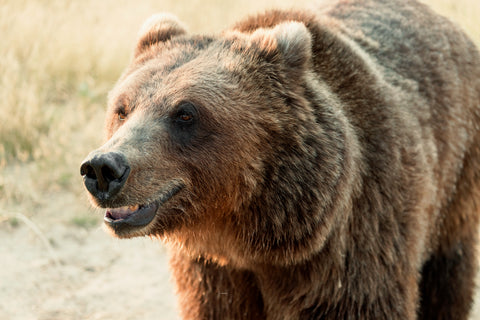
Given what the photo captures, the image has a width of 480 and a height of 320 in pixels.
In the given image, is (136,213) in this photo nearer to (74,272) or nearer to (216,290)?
(216,290)

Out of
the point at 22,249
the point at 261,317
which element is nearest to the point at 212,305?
the point at 261,317

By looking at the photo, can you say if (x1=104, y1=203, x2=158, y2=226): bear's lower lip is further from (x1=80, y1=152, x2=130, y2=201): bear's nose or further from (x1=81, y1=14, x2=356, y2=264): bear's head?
(x1=80, y1=152, x2=130, y2=201): bear's nose

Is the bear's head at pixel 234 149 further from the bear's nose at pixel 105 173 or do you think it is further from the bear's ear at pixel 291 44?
the bear's nose at pixel 105 173

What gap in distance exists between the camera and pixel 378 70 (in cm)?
407

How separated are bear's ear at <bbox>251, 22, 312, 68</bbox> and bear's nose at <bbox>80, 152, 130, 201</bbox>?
1.05m

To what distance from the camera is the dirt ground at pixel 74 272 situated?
5.43 metres

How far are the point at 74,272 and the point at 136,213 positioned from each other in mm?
3048

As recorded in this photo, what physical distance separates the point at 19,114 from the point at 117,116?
178 inches

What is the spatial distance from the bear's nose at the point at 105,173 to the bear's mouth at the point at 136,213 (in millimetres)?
183

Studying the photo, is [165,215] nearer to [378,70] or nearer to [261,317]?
[261,317]

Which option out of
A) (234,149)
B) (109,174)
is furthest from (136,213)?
(234,149)

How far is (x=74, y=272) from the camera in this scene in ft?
19.4

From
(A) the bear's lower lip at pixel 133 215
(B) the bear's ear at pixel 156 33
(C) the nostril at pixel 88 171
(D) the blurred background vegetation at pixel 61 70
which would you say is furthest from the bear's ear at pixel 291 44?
(D) the blurred background vegetation at pixel 61 70

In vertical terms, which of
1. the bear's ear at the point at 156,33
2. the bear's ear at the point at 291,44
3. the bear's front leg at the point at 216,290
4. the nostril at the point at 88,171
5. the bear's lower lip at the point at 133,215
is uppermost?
the bear's ear at the point at 291,44
